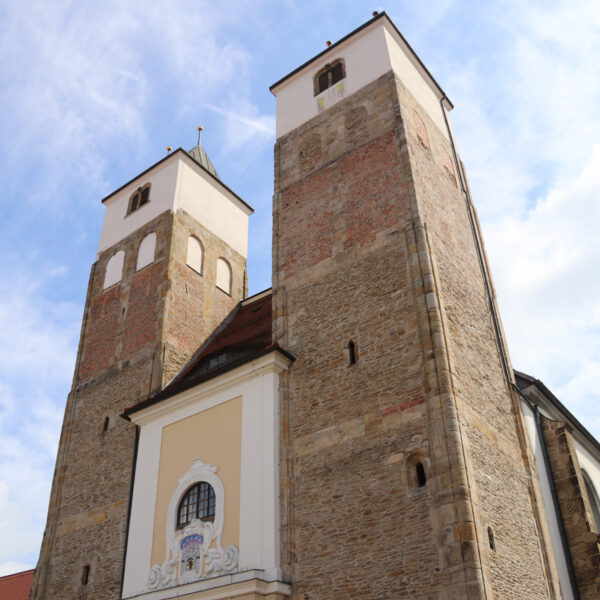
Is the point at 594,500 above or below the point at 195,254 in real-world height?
below

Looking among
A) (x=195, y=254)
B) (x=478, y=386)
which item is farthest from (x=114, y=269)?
(x=478, y=386)

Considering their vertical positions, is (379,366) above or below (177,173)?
below

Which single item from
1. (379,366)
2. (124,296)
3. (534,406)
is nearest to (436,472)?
(379,366)

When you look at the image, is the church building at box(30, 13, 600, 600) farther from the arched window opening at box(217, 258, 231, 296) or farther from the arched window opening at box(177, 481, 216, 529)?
the arched window opening at box(217, 258, 231, 296)

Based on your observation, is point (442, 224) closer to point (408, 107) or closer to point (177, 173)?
point (408, 107)

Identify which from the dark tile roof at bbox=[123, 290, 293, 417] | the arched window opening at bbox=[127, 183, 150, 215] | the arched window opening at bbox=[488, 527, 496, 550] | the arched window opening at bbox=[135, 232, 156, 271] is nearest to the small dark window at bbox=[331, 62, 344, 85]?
the dark tile roof at bbox=[123, 290, 293, 417]

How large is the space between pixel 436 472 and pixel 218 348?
331 inches

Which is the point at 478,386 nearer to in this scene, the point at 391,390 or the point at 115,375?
the point at 391,390

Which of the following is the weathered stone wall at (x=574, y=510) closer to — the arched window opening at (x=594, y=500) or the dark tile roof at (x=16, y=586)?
the arched window opening at (x=594, y=500)

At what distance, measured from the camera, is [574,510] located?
13469 mm

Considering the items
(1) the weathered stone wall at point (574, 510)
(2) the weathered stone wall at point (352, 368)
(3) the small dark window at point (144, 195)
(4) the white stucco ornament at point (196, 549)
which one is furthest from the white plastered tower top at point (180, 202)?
(1) the weathered stone wall at point (574, 510)

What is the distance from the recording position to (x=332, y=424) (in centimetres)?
1256

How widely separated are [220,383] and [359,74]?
9401 mm

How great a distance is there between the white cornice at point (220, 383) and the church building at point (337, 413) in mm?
43
